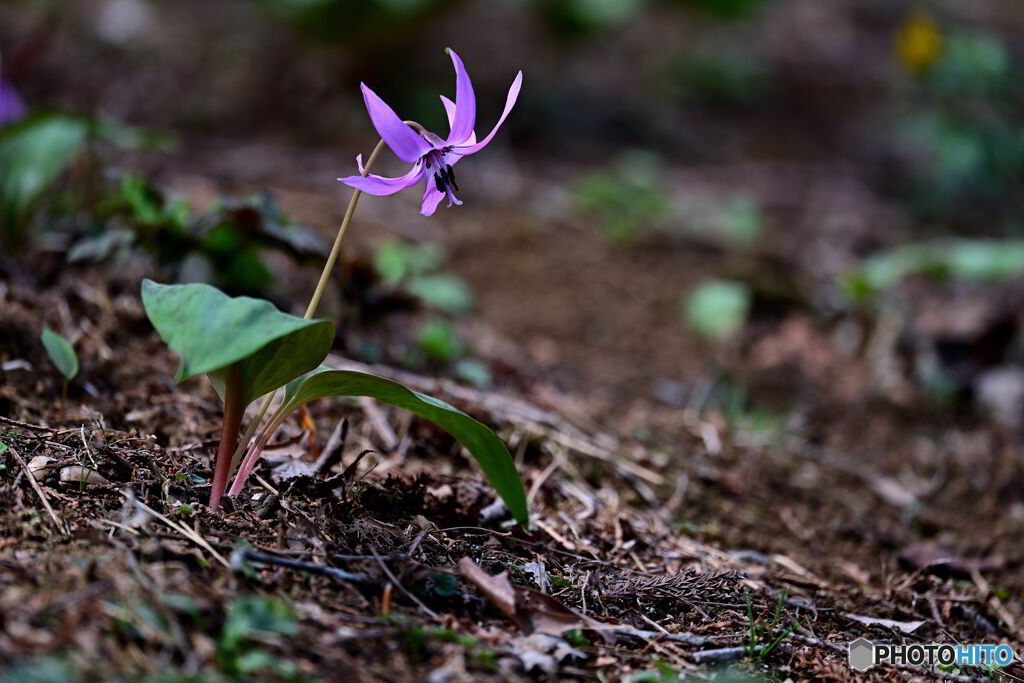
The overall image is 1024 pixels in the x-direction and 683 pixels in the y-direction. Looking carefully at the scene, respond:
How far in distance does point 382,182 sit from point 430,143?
124mm

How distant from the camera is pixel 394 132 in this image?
1.39 meters

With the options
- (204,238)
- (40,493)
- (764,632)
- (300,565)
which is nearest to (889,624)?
(764,632)

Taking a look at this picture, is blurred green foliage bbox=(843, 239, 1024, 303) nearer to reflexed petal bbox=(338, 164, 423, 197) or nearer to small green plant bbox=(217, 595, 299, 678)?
reflexed petal bbox=(338, 164, 423, 197)

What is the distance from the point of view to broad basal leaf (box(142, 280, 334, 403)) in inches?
47.7

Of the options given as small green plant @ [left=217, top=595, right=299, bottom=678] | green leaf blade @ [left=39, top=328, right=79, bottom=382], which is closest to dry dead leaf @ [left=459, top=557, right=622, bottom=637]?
small green plant @ [left=217, top=595, right=299, bottom=678]

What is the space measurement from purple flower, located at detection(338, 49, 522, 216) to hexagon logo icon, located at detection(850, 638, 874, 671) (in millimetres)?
994

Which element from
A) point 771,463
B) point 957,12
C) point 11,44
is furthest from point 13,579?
point 957,12

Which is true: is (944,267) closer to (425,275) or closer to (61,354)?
(425,275)

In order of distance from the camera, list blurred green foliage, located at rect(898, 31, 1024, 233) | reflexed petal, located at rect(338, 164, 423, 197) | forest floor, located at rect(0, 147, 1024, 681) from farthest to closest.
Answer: blurred green foliage, located at rect(898, 31, 1024, 233) < reflexed petal, located at rect(338, 164, 423, 197) < forest floor, located at rect(0, 147, 1024, 681)

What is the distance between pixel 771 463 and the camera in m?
2.71

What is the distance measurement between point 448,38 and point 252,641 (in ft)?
17.5

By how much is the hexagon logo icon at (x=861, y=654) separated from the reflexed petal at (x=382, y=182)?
1061 millimetres

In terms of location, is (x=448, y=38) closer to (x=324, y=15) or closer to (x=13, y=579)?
(x=324, y=15)

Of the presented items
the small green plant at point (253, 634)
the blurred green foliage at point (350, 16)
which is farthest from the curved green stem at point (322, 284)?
the blurred green foliage at point (350, 16)
